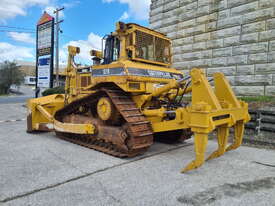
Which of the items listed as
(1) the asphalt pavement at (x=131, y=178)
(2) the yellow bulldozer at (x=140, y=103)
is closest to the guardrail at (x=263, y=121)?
(1) the asphalt pavement at (x=131, y=178)

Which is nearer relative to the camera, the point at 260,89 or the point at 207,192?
the point at 207,192

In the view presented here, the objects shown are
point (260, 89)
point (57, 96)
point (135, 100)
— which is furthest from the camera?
point (260, 89)

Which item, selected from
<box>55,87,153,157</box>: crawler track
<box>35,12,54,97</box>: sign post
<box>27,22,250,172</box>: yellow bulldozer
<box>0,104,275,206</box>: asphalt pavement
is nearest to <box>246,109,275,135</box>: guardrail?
<box>0,104,275,206</box>: asphalt pavement

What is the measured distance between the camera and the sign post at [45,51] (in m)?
12.5

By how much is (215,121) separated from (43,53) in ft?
38.9

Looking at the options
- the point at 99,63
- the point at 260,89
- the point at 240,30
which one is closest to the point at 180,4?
the point at 240,30

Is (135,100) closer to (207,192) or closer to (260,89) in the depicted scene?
(207,192)

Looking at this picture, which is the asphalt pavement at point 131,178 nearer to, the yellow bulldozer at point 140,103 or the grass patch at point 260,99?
the yellow bulldozer at point 140,103

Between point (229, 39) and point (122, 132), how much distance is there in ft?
20.0

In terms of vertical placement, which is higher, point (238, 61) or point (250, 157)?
point (238, 61)

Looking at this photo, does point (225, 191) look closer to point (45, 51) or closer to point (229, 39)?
point (229, 39)

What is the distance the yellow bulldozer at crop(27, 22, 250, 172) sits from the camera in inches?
145

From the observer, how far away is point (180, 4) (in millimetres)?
10172

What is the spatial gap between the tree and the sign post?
30.8 metres
